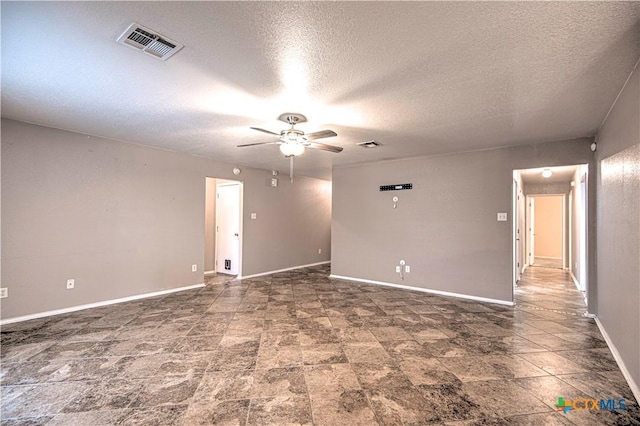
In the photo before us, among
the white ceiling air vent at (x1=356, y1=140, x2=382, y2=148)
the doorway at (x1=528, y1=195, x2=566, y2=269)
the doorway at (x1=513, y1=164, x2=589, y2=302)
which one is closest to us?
the white ceiling air vent at (x1=356, y1=140, x2=382, y2=148)

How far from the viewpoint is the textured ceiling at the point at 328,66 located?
1.64m

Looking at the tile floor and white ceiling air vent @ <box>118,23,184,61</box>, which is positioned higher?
white ceiling air vent @ <box>118,23,184,61</box>

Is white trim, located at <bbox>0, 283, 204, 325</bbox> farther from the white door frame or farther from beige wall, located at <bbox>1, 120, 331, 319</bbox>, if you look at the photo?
the white door frame

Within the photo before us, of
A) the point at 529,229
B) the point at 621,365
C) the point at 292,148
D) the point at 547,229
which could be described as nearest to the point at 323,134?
the point at 292,148

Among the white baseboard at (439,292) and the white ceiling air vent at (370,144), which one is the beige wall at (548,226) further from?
the white ceiling air vent at (370,144)

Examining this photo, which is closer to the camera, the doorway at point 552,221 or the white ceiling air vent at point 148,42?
the white ceiling air vent at point 148,42

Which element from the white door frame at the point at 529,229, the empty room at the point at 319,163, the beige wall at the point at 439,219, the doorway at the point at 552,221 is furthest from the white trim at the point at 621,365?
the white door frame at the point at 529,229

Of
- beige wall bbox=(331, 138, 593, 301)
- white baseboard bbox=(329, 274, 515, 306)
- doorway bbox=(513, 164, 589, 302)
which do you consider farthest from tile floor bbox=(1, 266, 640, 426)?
doorway bbox=(513, 164, 589, 302)

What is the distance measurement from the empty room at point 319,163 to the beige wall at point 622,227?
35 mm

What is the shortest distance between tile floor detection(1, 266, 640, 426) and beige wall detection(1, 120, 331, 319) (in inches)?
18.5

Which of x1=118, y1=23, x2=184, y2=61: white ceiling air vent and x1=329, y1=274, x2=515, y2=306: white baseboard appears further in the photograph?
x1=329, y1=274, x2=515, y2=306: white baseboard

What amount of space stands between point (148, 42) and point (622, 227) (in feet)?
13.2

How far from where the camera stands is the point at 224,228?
6.77 metres

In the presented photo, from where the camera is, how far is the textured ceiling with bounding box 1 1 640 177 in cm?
164
